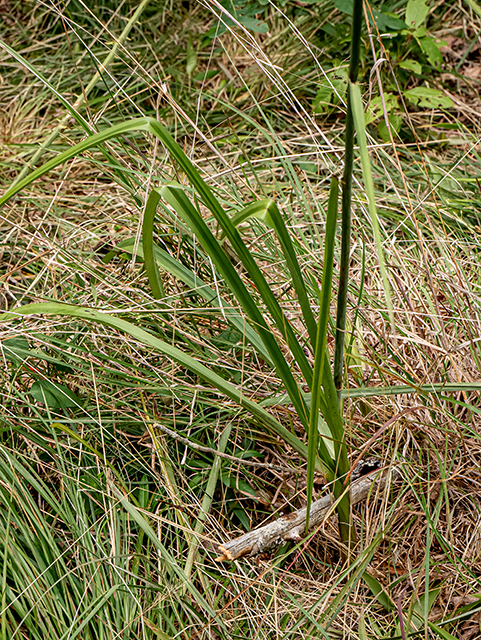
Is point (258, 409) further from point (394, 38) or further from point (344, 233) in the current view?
point (394, 38)

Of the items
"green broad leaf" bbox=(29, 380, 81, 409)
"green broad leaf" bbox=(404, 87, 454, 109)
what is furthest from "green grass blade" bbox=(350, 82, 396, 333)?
"green broad leaf" bbox=(404, 87, 454, 109)

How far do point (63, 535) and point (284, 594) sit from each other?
0.43m

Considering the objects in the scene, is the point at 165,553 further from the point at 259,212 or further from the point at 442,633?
the point at 259,212

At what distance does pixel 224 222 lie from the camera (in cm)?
82

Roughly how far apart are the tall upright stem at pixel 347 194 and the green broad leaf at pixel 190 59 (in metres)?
1.79

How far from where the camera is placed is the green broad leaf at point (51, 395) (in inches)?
46.6

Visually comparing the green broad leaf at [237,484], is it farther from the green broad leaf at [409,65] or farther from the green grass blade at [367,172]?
the green broad leaf at [409,65]

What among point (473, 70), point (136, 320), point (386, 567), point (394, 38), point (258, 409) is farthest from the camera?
point (473, 70)

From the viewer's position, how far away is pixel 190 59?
7.87ft

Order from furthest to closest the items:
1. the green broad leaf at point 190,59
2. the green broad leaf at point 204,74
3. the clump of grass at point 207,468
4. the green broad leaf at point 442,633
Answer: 1. the green broad leaf at point 190,59
2. the green broad leaf at point 204,74
3. the clump of grass at point 207,468
4. the green broad leaf at point 442,633

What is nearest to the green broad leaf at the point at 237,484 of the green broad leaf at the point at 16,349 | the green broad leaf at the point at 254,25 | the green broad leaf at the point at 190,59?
the green broad leaf at the point at 16,349

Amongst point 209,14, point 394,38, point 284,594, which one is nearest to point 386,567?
point 284,594

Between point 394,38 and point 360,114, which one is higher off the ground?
point 360,114

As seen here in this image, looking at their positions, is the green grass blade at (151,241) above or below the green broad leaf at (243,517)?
above
